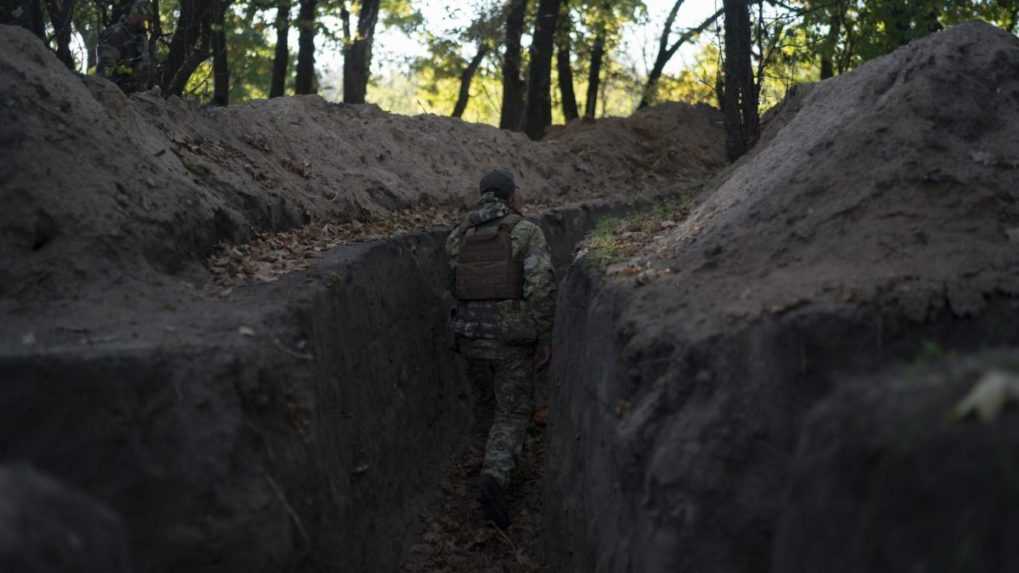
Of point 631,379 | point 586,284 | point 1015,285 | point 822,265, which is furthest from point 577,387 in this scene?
point 1015,285

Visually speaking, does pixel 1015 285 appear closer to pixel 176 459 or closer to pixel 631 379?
pixel 631 379

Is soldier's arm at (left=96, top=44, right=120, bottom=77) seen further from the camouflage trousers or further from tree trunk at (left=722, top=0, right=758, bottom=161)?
tree trunk at (left=722, top=0, right=758, bottom=161)

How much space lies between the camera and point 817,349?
548cm

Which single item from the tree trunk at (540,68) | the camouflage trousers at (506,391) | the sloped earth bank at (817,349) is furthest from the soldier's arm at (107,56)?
the tree trunk at (540,68)

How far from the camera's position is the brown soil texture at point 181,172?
293 inches

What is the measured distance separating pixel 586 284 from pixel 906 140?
252 centimetres

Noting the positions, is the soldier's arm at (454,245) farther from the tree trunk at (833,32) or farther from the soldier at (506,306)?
the tree trunk at (833,32)

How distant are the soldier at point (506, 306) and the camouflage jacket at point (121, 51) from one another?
505cm

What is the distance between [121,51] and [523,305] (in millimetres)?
5951

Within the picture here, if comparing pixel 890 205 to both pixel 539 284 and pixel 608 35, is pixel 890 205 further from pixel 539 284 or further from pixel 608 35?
pixel 608 35

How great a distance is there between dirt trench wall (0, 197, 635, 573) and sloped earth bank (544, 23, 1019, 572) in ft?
5.24

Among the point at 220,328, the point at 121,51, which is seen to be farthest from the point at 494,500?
the point at 121,51

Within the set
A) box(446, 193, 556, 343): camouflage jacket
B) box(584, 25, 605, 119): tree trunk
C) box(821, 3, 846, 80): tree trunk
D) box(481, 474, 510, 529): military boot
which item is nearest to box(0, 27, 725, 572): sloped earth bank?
box(481, 474, 510, 529): military boot

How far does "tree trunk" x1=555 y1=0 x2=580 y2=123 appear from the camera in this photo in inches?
936
